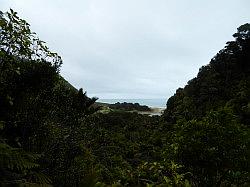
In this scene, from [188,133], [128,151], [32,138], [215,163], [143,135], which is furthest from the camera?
[143,135]

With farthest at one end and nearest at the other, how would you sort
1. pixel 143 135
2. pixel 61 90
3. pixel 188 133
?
pixel 143 135 → pixel 188 133 → pixel 61 90

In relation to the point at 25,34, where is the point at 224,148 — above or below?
below

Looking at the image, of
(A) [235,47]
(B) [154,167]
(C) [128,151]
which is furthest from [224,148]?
(A) [235,47]

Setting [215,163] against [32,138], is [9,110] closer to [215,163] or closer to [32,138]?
[32,138]

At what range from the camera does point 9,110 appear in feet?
34.3

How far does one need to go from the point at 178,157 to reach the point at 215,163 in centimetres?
185

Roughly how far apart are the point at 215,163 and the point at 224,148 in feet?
3.23

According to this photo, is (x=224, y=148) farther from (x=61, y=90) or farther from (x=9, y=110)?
(x=9, y=110)

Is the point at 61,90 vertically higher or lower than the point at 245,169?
higher

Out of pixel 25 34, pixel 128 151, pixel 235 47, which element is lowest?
pixel 128 151

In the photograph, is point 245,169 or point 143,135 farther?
point 143,135

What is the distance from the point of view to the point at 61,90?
14.1 m

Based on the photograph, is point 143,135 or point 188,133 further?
point 143,135

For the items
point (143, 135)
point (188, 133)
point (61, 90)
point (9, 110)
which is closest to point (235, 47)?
point (143, 135)
